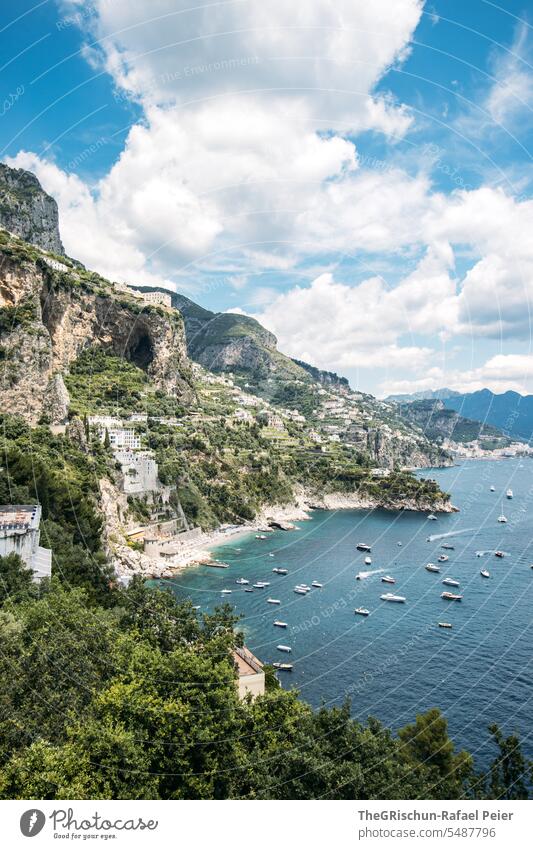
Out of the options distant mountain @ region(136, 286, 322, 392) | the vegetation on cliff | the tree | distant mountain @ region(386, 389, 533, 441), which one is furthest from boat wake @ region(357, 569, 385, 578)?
distant mountain @ region(386, 389, 533, 441)

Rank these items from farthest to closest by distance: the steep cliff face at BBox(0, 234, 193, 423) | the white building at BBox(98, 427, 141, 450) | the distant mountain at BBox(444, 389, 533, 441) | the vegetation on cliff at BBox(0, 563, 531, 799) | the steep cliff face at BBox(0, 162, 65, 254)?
1. the distant mountain at BBox(444, 389, 533, 441)
2. the steep cliff face at BBox(0, 162, 65, 254)
3. the white building at BBox(98, 427, 141, 450)
4. the steep cliff face at BBox(0, 234, 193, 423)
5. the vegetation on cliff at BBox(0, 563, 531, 799)

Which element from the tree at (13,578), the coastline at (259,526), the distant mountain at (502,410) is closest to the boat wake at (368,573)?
the coastline at (259,526)

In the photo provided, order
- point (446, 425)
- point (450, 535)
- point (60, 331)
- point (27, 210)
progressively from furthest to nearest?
point (446, 425), point (27, 210), point (60, 331), point (450, 535)

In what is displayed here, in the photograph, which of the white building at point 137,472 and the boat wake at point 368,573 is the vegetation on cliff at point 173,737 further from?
the white building at point 137,472

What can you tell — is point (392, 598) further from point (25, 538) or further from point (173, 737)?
point (173, 737)

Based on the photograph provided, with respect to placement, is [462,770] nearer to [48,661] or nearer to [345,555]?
[48,661]

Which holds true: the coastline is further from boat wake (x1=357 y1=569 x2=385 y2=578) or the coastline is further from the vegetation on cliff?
the vegetation on cliff

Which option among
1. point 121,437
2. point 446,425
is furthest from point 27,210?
point 446,425
